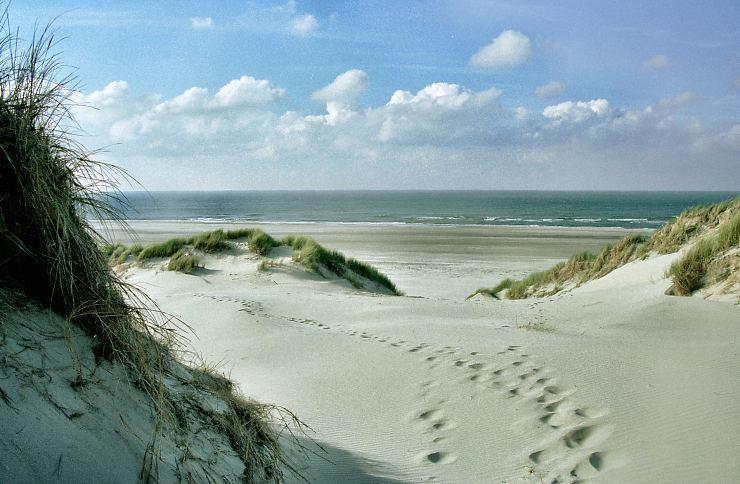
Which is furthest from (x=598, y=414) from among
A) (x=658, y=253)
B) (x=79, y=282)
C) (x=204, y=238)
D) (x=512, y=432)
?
Answer: (x=204, y=238)

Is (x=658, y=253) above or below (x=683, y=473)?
above

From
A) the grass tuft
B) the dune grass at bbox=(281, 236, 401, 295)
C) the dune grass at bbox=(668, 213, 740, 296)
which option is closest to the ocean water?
the grass tuft

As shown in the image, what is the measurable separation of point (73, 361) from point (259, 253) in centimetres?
1351

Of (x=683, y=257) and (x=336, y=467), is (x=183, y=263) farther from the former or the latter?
(x=336, y=467)

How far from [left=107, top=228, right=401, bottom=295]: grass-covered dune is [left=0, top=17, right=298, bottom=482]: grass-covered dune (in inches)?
477

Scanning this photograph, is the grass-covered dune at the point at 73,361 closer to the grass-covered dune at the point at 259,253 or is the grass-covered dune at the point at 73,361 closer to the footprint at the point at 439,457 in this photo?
the footprint at the point at 439,457

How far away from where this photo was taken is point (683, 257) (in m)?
8.48

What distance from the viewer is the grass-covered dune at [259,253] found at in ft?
50.8

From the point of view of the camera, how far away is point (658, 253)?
11.7 metres

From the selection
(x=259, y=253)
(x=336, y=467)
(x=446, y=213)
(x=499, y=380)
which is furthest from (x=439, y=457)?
(x=446, y=213)

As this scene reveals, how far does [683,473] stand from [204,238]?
1519 centimetres

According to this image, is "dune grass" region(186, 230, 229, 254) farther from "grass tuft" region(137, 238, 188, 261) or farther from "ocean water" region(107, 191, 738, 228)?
"ocean water" region(107, 191, 738, 228)

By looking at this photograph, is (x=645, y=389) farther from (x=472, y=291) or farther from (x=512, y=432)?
(x=472, y=291)

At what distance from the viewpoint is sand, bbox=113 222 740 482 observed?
3.59 meters
